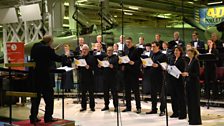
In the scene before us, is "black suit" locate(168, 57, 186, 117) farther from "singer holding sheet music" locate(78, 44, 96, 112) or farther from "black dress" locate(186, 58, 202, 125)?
→ "singer holding sheet music" locate(78, 44, 96, 112)

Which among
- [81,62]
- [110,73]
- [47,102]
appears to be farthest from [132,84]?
[47,102]

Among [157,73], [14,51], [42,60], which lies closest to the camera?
[42,60]

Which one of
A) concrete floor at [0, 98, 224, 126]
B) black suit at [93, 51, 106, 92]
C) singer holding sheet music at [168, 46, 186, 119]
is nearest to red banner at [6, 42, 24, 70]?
concrete floor at [0, 98, 224, 126]

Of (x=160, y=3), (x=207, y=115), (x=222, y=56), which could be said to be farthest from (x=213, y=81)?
(x=160, y=3)

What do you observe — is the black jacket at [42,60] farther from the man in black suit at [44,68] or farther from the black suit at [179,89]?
the black suit at [179,89]

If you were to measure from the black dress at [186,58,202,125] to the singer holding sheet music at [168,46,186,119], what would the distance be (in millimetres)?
639

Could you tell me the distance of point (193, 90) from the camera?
707cm

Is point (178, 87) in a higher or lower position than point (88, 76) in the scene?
lower

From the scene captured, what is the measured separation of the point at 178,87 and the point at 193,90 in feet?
2.74

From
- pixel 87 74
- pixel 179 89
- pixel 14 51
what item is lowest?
pixel 179 89

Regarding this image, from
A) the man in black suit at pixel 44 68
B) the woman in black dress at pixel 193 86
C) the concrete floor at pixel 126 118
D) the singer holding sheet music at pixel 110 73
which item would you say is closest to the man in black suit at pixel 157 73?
the concrete floor at pixel 126 118

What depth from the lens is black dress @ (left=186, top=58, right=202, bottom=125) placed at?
23.1 ft

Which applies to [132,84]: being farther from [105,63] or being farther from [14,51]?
[14,51]

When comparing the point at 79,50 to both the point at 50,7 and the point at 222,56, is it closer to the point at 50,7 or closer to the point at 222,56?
the point at 222,56
